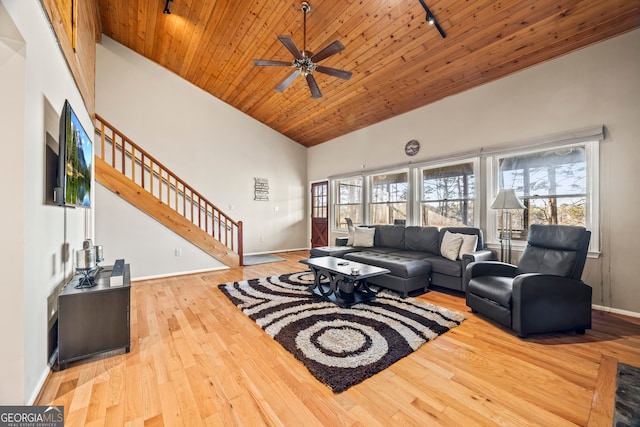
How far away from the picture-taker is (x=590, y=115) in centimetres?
306

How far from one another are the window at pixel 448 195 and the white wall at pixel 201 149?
3.94 metres

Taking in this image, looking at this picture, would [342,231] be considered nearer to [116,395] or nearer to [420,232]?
[420,232]

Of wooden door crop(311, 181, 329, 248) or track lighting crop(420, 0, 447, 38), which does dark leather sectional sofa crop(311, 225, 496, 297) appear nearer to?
wooden door crop(311, 181, 329, 248)

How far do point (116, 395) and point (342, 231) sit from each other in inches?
219

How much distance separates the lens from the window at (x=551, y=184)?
3.19 m

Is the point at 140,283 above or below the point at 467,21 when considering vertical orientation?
below

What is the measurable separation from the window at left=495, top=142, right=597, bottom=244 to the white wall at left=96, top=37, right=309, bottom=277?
5.18 metres

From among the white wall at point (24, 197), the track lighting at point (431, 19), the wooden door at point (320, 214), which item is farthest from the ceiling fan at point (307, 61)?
the wooden door at point (320, 214)

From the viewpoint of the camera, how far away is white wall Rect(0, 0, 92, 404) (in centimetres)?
142

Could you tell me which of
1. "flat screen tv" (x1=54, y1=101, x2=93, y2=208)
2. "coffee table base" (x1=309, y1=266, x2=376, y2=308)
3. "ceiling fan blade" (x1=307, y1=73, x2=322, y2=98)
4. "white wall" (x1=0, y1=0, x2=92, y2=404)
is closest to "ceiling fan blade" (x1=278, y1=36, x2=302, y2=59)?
"ceiling fan blade" (x1=307, y1=73, x2=322, y2=98)

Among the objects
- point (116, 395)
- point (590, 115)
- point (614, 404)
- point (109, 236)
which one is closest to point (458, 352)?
point (614, 404)

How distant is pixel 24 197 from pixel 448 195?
510cm

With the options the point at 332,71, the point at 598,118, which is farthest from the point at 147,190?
the point at 598,118

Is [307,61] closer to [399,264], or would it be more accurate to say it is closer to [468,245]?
[399,264]
